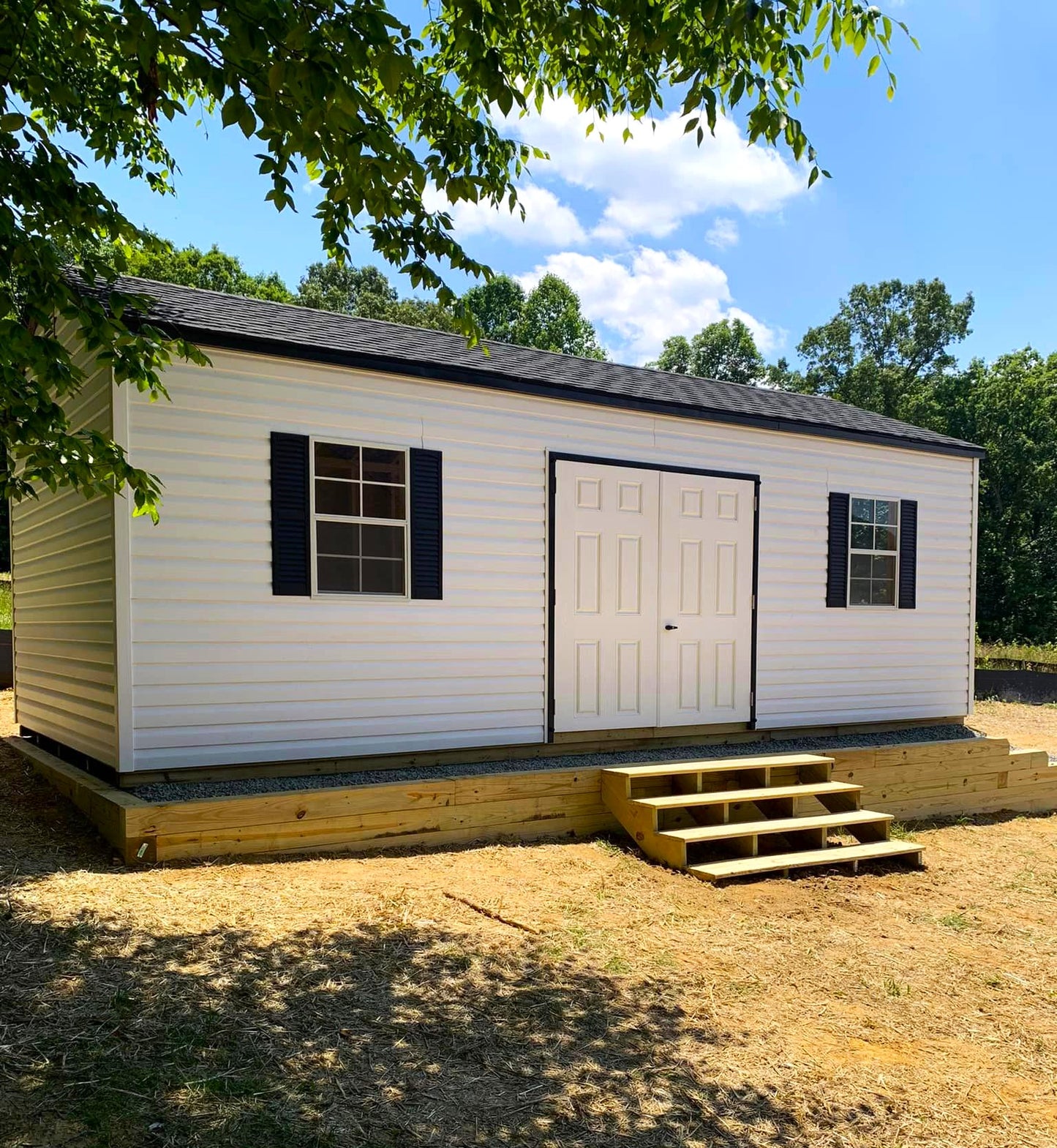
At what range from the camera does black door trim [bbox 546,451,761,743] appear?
7.03m

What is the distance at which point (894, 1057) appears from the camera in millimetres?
3303

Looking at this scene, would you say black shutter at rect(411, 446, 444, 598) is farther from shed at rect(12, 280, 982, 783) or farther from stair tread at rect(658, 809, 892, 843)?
stair tread at rect(658, 809, 892, 843)

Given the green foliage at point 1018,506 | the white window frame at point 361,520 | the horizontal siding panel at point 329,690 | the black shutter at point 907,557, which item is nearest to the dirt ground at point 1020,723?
the black shutter at point 907,557

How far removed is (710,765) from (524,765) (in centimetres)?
142

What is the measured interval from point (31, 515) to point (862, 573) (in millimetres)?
8201

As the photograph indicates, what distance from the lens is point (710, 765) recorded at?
20.7 feet

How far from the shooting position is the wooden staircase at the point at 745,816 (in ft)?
18.8

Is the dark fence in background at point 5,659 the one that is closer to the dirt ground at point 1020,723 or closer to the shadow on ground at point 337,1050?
the shadow on ground at point 337,1050

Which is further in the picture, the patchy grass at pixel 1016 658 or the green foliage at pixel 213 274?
the green foliage at pixel 213 274

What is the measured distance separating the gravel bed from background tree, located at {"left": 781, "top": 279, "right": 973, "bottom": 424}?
30.4m

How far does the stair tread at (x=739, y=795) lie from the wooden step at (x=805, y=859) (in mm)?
414

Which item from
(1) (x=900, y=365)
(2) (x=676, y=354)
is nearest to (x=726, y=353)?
(2) (x=676, y=354)

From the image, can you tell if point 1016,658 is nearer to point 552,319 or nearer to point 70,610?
point 70,610

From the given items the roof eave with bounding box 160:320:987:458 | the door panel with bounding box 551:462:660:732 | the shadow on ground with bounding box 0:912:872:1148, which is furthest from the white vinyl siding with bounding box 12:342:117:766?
the door panel with bounding box 551:462:660:732
